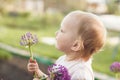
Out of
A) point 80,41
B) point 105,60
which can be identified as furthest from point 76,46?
point 105,60

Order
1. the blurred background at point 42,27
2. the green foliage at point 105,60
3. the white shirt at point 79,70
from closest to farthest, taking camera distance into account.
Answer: the white shirt at point 79,70
the green foliage at point 105,60
the blurred background at point 42,27

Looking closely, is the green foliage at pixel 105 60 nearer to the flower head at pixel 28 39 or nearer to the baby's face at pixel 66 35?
the baby's face at pixel 66 35

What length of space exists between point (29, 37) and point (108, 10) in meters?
9.17

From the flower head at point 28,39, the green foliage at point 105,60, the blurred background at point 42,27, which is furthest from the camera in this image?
the blurred background at point 42,27

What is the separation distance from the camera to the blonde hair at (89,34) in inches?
67.6

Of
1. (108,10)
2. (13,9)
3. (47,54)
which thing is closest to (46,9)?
(13,9)

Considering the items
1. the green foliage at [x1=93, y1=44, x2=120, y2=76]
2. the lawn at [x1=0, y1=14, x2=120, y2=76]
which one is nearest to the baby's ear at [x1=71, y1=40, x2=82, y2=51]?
the lawn at [x1=0, y1=14, x2=120, y2=76]

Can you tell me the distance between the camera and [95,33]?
5.63ft

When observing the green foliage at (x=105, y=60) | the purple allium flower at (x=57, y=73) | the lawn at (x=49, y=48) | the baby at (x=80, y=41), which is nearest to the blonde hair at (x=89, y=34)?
the baby at (x=80, y=41)

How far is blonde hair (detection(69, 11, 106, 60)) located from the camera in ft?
5.64

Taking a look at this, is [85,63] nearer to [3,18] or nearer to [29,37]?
[29,37]

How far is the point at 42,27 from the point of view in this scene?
36.0 ft

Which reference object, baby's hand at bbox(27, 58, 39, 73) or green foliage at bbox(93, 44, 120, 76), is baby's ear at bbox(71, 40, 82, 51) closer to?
baby's hand at bbox(27, 58, 39, 73)

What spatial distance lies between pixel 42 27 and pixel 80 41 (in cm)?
927
